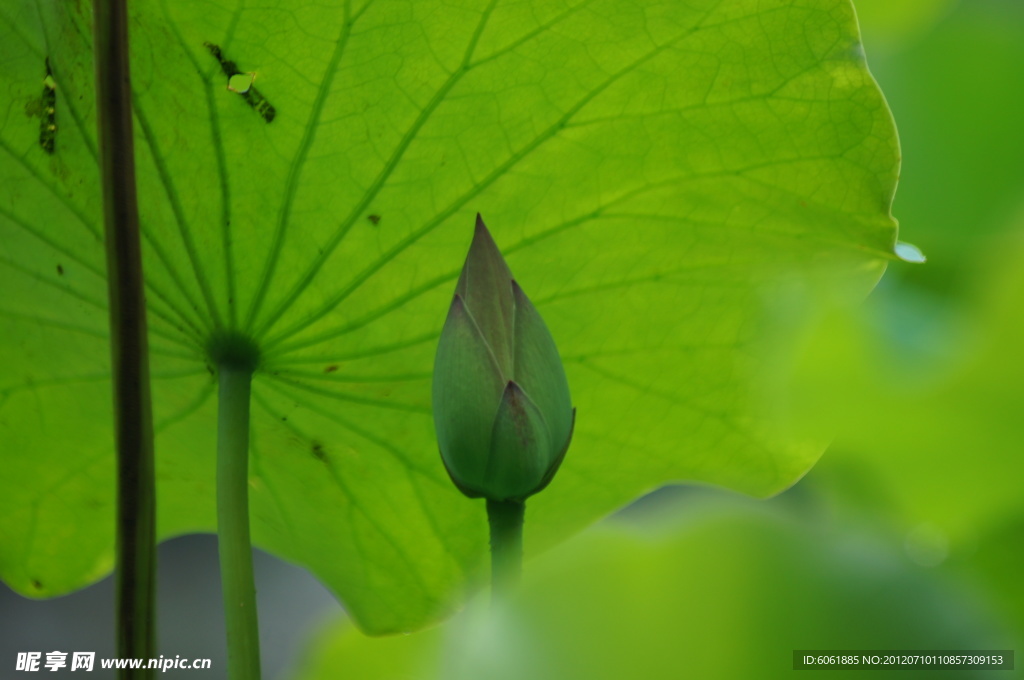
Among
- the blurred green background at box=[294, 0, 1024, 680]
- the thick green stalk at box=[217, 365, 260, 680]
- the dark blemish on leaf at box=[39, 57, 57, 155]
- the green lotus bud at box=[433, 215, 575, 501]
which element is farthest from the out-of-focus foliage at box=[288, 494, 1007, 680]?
the dark blemish on leaf at box=[39, 57, 57, 155]

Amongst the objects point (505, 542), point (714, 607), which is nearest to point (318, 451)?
point (505, 542)

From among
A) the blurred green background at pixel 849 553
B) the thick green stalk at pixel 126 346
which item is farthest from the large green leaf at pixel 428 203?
the blurred green background at pixel 849 553

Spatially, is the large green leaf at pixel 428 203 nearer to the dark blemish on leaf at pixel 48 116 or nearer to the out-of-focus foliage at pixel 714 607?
the dark blemish on leaf at pixel 48 116

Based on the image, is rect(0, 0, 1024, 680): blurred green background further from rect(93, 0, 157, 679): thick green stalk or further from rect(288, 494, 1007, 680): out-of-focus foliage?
rect(93, 0, 157, 679): thick green stalk

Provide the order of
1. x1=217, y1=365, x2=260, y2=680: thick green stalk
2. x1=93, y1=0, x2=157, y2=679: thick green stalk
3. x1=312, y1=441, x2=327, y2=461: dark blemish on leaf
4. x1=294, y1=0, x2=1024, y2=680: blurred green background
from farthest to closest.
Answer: x1=312, y1=441, x2=327, y2=461: dark blemish on leaf, x1=217, y1=365, x2=260, y2=680: thick green stalk, x1=93, y1=0, x2=157, y2=679: thick green stalk, x1=294, y1=0, x2=1024, y2=680: blurred green background

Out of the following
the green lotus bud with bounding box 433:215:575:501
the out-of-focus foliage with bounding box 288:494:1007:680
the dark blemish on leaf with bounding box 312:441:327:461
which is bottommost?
the out-of-focus foliage with bounding box 288:494:1007:680

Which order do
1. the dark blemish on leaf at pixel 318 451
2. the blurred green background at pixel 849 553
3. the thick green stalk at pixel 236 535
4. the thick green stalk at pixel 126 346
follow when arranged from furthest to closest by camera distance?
the dark blemish on leaf at pixel 318 451, the thick green stalk at pixel 236 535, the thick green stalk at pixel 126 346, the blurred green background at pixel 849 553
